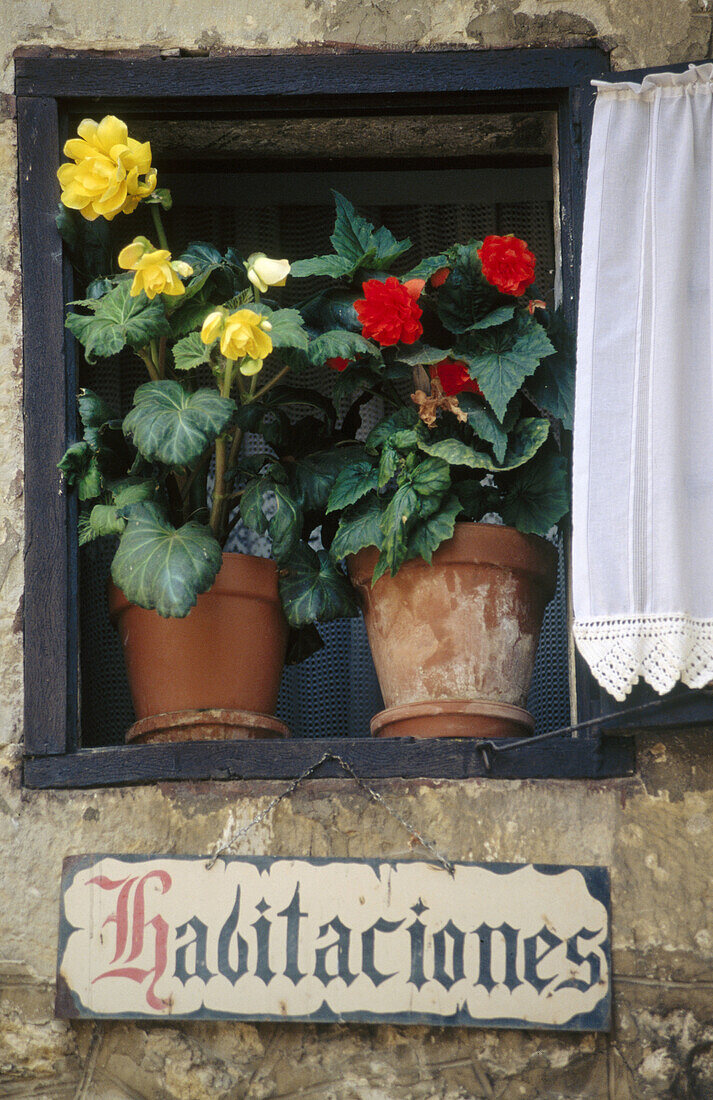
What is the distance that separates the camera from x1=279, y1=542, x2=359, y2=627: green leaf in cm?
262

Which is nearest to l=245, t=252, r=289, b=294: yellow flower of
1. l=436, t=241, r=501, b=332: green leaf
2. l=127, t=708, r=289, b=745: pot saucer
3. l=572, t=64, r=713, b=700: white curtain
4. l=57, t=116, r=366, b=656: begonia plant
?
l=57, t=116, r=366, b=656: begonia plant

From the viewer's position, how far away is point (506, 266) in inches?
102

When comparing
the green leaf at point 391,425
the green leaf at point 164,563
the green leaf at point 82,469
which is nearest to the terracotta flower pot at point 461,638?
the green leaf at point 391,425

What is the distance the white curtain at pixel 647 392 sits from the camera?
7.52ft

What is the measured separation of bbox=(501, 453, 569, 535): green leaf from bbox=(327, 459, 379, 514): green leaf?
0.26 m

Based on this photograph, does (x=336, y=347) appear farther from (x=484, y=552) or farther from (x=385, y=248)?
(x=484, y=552)

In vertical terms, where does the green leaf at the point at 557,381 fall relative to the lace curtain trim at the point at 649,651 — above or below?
above

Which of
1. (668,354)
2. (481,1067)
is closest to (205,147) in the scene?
(668,354)

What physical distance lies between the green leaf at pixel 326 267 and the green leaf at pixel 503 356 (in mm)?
269

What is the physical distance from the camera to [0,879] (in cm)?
249

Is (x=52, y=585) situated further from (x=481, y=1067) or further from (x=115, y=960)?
(x=481, y=1067)

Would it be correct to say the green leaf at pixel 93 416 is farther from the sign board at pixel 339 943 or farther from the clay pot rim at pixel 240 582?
the sign board at pixel 339 943

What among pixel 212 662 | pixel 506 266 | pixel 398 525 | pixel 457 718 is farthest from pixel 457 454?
pixel 212 662

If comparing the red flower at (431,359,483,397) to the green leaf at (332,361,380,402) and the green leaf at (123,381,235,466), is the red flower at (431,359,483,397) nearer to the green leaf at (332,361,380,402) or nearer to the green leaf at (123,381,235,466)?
the green leaf at (332,361,380,402)
